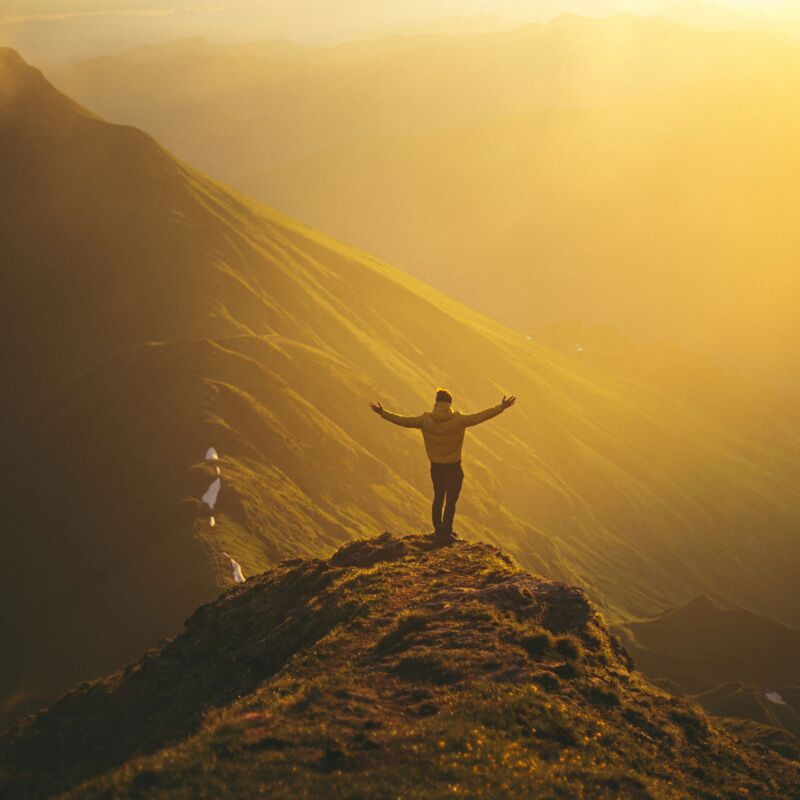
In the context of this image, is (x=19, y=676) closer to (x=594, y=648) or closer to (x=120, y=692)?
(x=120, y=692)

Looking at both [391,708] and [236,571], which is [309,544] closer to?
[236,571]

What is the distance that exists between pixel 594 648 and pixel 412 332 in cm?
15747

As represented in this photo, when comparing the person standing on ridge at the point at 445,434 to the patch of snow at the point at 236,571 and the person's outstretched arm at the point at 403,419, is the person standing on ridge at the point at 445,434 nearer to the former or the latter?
the person's outstretched arm at the point at 403,419

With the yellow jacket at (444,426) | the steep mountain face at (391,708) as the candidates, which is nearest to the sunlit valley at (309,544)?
the steep mountain face at (391,708)

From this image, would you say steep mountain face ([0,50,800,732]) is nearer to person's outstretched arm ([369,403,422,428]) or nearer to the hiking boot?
the hiking boot

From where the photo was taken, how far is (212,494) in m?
72.5

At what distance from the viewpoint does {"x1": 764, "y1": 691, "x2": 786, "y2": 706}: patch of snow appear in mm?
78262

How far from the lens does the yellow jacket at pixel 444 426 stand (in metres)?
23.6

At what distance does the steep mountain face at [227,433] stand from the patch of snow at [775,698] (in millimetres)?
34267

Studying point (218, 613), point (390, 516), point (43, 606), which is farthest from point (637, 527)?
point (218, 613)

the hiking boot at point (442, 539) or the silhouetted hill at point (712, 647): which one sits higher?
the hiking boot at point (442, 539)

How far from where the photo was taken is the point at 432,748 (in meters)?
14.8

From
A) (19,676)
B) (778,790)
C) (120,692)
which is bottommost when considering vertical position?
(19,676)

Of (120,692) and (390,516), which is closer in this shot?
(120,692)
